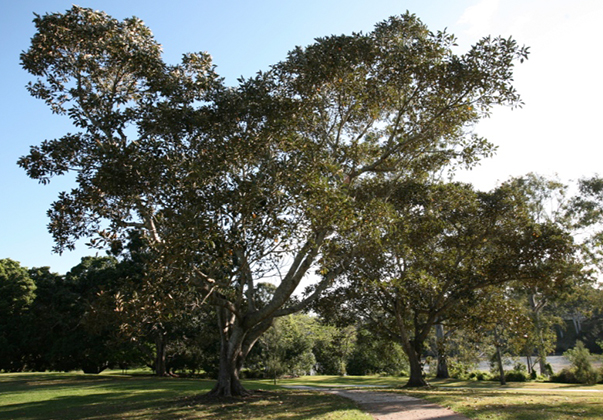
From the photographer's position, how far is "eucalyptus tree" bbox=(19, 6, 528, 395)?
10.5 metres

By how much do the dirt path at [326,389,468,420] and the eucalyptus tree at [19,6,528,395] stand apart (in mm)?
3997

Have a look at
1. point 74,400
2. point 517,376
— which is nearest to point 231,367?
point 74,400

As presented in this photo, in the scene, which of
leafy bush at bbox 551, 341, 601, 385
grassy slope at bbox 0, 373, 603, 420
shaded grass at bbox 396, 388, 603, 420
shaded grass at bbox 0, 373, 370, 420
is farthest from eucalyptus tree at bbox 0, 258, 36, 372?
leafy bush at bbox 551, 341, 601, 385

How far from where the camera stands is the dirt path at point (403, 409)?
10305 mm

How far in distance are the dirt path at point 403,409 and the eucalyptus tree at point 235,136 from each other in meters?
4.00

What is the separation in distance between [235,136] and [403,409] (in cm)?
900

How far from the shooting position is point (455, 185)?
1903cm

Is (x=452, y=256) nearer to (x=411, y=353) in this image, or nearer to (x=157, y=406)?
(x=411, y=353)

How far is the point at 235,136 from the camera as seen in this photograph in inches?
458

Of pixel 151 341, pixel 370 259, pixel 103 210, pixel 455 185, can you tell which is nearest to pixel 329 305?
pixel 370 259

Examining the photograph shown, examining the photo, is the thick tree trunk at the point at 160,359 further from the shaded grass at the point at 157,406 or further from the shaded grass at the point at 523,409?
the shaded grass at the point at 523,409

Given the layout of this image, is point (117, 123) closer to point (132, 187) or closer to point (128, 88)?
point (128, 88)

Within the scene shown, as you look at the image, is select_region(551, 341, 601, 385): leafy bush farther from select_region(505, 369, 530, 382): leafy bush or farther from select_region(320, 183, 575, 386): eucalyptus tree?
select_region(320, 183, 575, 386): eucalyptus tree

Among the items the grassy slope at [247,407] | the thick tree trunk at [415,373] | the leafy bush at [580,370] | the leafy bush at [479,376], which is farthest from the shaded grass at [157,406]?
the leafy bush at [479,376]
